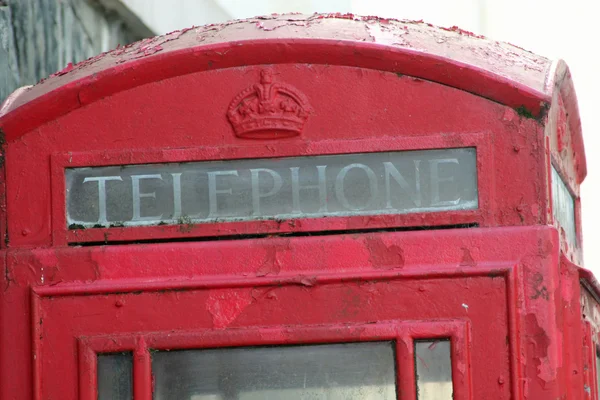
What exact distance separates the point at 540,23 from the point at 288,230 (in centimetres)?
510

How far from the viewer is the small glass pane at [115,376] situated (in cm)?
252

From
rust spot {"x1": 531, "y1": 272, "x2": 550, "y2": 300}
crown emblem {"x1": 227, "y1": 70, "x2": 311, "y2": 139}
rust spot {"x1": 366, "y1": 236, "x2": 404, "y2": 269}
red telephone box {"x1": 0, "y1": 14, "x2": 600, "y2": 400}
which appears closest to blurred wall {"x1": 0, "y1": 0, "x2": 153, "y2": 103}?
red telephone box {"x1": 0, "y1": 14, "x2": 600, "y2": 400}

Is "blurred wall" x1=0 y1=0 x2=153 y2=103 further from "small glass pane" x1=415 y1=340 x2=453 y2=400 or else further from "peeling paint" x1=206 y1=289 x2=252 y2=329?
"small glass pane" x1=415 y1=340 x2=453 y2=400

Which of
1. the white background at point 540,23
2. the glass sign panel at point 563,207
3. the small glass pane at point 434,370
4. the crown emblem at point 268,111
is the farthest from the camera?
the white background at point 540,23

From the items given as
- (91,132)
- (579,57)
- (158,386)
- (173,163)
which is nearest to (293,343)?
(158,386)

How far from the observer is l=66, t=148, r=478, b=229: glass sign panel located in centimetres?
254

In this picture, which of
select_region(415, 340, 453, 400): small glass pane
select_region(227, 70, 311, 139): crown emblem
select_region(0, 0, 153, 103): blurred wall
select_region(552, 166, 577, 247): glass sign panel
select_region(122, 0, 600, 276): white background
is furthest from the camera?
select_region(122, 0, 600, 276): white background

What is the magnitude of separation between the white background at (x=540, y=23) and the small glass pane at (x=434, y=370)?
159 inches

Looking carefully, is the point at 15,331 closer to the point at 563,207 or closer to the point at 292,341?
the point at 292,341

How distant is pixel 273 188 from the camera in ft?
8.41

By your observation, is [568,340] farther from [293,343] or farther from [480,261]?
[293,343]

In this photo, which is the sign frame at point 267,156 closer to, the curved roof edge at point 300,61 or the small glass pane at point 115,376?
the curved roof edge at point 300,61

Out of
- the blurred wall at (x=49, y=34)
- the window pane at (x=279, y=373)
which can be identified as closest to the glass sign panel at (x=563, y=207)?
the window pane at (x=279, y=373)

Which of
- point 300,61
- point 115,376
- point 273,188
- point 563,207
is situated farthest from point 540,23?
point 115,376
